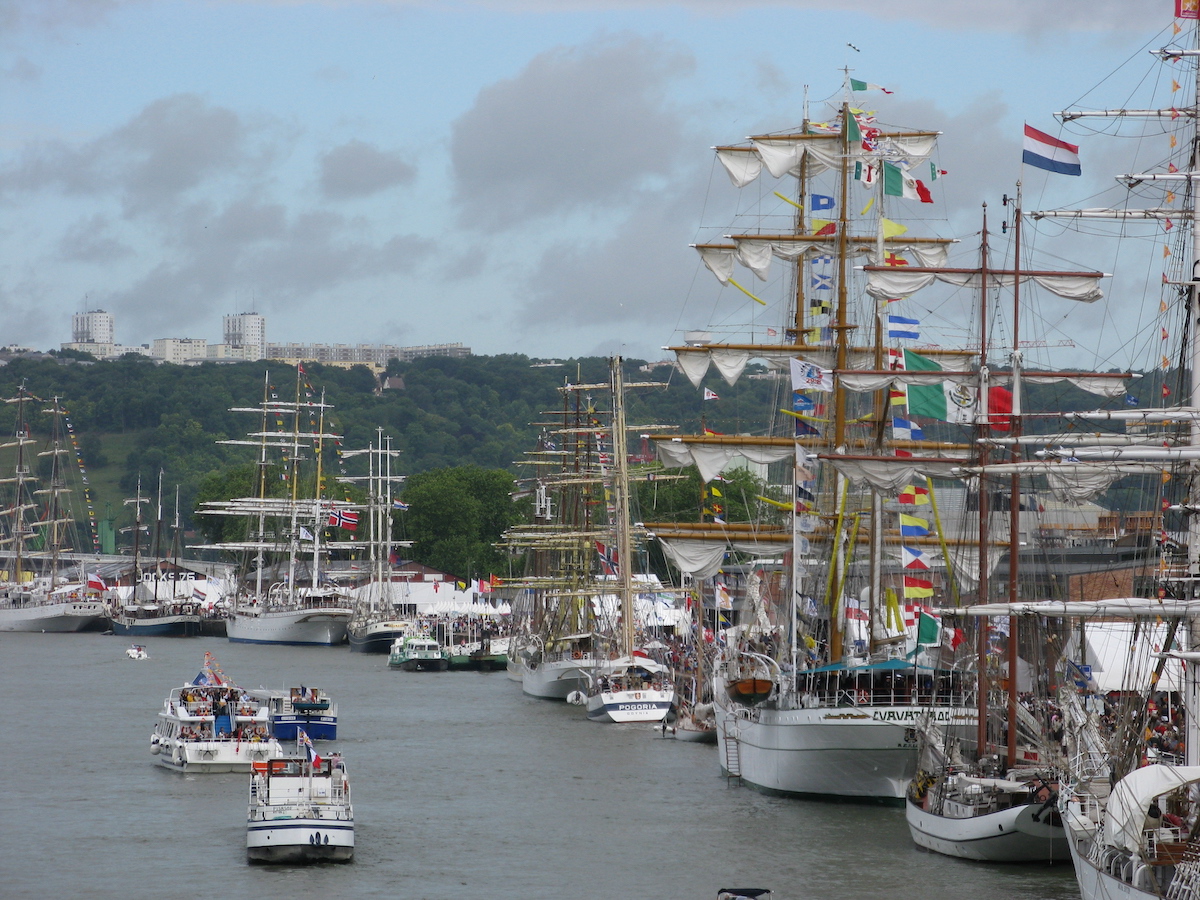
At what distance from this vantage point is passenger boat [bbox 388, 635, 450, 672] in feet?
328

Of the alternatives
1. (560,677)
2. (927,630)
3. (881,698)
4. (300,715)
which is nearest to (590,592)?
(560,677)

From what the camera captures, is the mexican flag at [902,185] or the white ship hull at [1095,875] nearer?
the white ship hull at [1095,875]

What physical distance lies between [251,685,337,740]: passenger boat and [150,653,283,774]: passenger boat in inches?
156

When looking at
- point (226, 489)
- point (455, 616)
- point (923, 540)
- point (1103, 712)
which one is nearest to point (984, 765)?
point (1103, 712)

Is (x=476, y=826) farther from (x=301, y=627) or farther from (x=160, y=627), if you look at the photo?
(x=160, y=627)

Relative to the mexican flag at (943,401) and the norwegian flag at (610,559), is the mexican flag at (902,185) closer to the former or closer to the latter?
the mexican flag at (943,401)

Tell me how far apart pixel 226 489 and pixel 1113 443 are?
470 feet

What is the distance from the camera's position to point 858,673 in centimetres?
4394

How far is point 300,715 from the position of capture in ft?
192

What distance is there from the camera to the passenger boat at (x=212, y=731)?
5078cm

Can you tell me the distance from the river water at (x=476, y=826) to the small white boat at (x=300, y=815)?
1.45ft

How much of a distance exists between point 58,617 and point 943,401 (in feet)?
399

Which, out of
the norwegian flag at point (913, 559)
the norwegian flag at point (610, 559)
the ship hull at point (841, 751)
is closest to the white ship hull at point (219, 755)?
the ship hull at point (841, 751)

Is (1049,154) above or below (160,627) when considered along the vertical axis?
above
